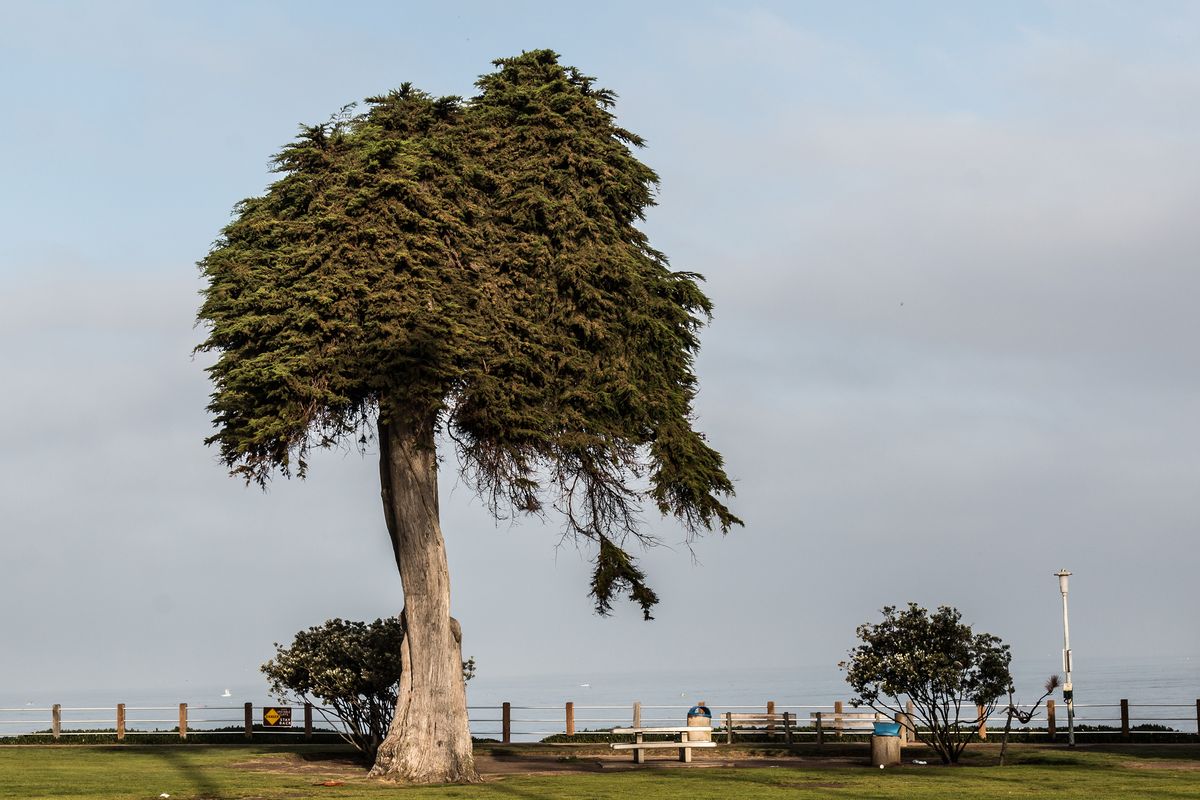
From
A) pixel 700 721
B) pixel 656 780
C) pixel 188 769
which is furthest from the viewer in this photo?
pixel 700 721

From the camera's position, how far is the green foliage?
2628cm

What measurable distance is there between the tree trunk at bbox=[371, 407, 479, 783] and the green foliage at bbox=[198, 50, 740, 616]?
96 cm

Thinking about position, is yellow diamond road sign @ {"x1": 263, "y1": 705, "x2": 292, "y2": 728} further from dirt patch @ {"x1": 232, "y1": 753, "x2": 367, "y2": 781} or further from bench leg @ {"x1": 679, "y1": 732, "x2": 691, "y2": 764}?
bench leg @ {"x1": 679, "y1": 732, "x2": 691, "y2": 764}

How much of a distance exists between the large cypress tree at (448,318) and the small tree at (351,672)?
1.73m

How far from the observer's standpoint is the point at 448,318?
26375 millimetres

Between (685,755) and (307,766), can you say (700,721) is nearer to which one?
(685,755)

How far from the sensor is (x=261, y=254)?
1091 inches

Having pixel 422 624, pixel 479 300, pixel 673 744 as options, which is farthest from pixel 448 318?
pixel 673 744

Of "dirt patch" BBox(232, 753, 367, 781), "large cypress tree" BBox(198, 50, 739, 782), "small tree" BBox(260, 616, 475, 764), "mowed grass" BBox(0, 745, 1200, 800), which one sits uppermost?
"large cypress tree" BBox(198, 50, 739, 782)

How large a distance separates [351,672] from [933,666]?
39.1 ft

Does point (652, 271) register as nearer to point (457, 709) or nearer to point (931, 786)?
point (457, 709)

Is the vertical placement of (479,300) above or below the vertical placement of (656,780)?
above

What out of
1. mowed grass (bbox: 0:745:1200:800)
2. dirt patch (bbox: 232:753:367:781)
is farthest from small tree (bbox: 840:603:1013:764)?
dirt patch (bbox: 232:753:367:781)

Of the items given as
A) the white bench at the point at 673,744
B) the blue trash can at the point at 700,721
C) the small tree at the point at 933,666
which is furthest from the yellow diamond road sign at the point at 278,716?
the small tree at the point at 933,666
